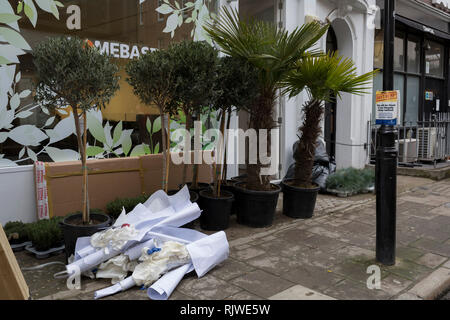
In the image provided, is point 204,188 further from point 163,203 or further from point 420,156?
point 420,156

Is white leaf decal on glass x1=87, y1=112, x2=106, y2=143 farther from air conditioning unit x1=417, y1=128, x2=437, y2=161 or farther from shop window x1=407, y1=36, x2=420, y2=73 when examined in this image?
shop window x1=407, y1=36, x2=420, y2=73

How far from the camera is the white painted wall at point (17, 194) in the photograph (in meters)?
4.57

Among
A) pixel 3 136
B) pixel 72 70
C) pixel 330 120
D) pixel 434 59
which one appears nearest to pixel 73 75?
pixel 72 70

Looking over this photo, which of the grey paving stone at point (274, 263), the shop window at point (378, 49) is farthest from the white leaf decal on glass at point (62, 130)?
the shop window at point (378, 49)

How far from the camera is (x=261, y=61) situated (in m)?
4.77

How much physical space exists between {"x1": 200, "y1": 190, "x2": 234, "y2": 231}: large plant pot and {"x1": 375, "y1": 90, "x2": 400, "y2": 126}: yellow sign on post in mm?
2094

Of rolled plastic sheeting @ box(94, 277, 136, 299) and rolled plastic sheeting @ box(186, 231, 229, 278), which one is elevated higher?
rolled plastic sheeting @ box(186, 231, 229, 278)

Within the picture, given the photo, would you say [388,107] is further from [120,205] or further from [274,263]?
[120,205]

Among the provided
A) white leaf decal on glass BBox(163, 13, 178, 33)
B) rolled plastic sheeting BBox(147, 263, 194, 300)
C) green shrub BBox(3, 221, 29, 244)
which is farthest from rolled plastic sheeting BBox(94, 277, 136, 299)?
white leaf decal on glass BBox(163, 13, 178, 33)

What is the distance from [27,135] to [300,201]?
12.5 ft

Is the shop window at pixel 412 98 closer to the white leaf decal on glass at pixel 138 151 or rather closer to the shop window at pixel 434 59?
the shop window at pixel 434 59

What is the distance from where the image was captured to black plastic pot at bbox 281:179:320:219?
568 centimetres

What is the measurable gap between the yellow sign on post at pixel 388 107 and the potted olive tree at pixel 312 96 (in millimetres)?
1346

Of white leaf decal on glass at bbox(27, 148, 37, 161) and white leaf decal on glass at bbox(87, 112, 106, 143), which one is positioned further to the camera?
white leaf decal on glass at bbox(87, 112, 106, 143)
